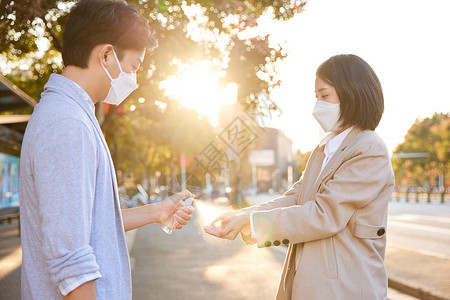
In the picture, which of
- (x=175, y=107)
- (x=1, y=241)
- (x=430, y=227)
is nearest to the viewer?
(x=175, y=107)

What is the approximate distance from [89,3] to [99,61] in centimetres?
21

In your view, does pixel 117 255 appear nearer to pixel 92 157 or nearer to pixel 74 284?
pixel 74 284

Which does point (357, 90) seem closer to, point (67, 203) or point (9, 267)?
point (67, 203)

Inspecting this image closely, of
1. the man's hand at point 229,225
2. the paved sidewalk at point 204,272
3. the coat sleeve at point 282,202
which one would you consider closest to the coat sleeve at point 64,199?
the man's hand at point 229,225

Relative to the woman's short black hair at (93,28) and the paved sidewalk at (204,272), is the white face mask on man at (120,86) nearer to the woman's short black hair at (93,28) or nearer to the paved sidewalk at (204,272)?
the woman's short black hair at (93,28)

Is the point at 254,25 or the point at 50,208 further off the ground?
the point at 254,25

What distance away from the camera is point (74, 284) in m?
1.44

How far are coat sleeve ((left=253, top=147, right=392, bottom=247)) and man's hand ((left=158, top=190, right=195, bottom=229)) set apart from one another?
46cm

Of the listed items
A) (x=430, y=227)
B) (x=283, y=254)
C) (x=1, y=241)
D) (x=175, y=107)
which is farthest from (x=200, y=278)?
(x=430, y=227)

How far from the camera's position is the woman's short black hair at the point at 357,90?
220 centimetres

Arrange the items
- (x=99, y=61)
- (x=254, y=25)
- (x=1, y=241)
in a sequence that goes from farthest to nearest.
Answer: (x=1, y=241)
(x=254, y=25)
(x=99, y=61)

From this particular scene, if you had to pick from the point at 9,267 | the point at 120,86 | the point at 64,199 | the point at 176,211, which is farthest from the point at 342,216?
the point at 9,267

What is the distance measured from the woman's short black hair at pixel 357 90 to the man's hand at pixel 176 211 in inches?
34.7

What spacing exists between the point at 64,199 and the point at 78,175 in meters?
0.08
